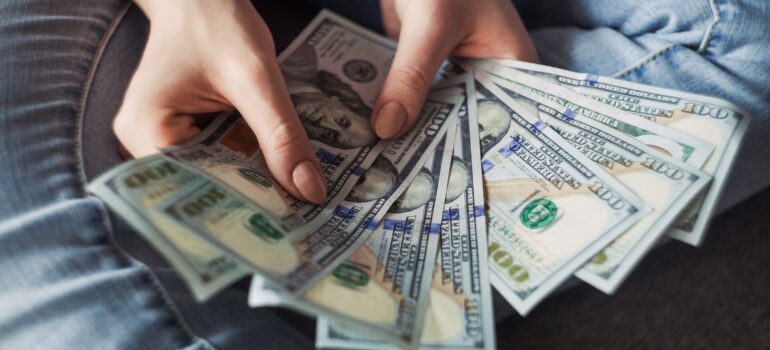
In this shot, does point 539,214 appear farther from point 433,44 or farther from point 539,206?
point 433,44

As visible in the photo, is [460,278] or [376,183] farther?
[376,183]

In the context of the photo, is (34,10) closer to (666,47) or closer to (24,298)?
Result: (24,298)

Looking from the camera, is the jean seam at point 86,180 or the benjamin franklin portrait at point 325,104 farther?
the benjamin franklin portrait at point 325,104

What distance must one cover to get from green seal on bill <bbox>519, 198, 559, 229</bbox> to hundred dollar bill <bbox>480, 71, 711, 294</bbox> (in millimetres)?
79

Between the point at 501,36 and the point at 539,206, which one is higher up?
the point at 501,36

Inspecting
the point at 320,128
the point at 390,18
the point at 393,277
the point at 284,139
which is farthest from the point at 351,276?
the point at 390,18

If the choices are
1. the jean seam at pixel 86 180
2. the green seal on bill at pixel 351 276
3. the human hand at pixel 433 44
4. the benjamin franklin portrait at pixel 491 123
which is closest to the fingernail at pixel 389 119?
the human hand at pixel 433 44

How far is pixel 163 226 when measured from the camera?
554mm

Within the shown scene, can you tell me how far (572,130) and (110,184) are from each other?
580 mm

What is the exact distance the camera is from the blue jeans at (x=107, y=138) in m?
0.59

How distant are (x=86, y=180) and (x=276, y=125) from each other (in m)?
0.23

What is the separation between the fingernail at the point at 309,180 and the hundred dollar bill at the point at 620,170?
1.06 feet

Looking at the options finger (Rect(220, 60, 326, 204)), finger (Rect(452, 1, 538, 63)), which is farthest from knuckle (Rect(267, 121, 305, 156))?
finger (Rect(452, 1, 538, 63))

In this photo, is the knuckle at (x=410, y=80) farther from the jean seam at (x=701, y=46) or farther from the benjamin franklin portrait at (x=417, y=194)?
the jean seam at (x=701, y=46)
